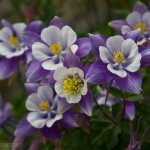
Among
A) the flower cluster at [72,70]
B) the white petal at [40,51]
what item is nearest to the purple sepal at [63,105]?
the flower cluster at [72,70]

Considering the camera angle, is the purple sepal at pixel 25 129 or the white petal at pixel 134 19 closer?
the purple sepal at pixel 25 129

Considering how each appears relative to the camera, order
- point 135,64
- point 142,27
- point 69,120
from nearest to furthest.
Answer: point 135,64, point 69,120, point 142,27

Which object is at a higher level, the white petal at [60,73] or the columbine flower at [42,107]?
the white petal at [60,73]

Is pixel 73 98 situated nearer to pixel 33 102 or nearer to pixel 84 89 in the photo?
pixel 84 89

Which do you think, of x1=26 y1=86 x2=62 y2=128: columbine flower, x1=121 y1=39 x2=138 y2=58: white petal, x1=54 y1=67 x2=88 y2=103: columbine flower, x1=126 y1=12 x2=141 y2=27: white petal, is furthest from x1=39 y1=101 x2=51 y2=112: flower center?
x1=126 y1=12 x2=141 y2=27: white petal

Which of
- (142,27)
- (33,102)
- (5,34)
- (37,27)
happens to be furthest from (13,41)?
(142,27)

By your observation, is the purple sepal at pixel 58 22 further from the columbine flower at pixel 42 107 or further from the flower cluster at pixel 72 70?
the columbine flower at pixel 42 107
